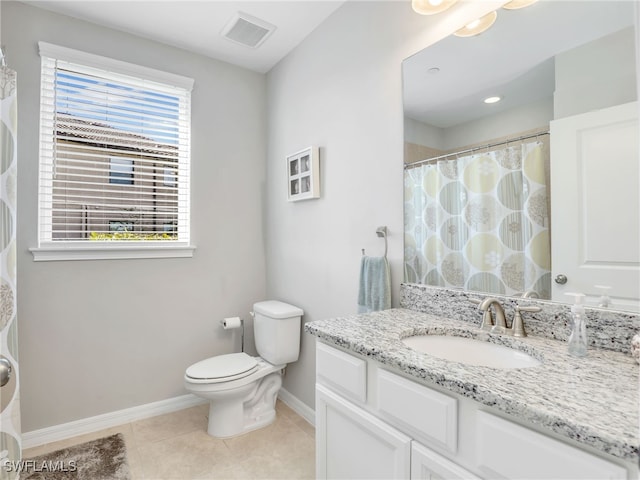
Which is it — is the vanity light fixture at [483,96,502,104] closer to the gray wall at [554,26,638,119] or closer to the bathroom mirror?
the bathroom mirror

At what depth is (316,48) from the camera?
7.32 feet

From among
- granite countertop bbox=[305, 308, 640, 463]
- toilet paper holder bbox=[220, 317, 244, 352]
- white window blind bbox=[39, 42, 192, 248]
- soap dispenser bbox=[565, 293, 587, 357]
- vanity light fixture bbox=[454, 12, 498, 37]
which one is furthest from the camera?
toilet paper holder bbox=[220, 317, 244, 352]

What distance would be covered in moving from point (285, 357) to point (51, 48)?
2364mm

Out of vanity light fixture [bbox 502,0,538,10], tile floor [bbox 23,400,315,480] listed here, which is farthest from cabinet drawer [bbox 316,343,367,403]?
A: vanity light fixture [bbox 502,0,538,10]

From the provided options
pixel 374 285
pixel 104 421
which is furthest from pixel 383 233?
pixel 104 421

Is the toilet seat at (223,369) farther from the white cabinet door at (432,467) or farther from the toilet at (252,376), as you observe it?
the white cabinet door at (432,467)

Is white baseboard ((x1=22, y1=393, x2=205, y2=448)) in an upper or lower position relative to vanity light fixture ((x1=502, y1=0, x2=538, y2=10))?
lower

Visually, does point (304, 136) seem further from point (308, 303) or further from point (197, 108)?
point (308, 303)

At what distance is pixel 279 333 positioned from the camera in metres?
2.25

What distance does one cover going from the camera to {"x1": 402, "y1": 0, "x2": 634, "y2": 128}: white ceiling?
110cm

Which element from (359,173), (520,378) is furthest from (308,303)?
(520,378)

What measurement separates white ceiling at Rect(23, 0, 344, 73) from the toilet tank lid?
1.84 metres

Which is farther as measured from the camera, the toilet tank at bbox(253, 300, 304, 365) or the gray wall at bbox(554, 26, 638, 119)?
the toilet tank at bbox(253, 300, 304, 365)

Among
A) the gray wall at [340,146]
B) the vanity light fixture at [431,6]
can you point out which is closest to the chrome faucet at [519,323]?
the gray wall at [340,146]
